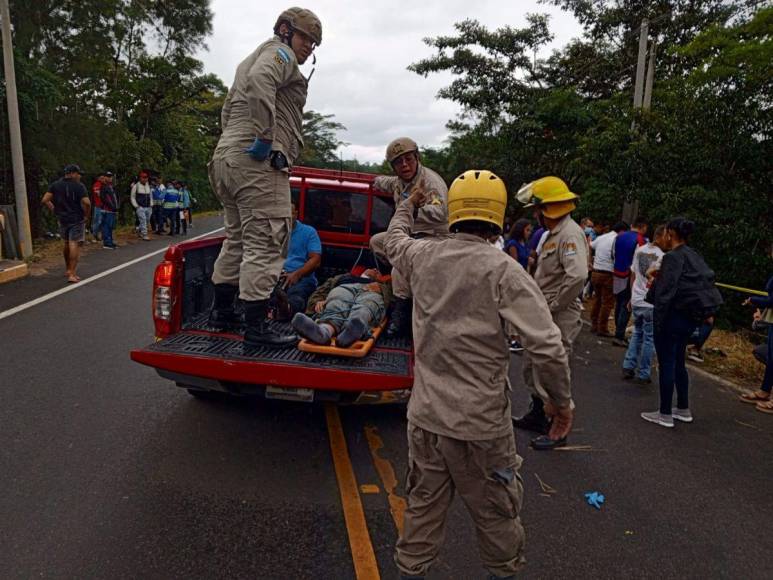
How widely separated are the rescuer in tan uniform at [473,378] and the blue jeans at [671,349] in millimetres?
3006

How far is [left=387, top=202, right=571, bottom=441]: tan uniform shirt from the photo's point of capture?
208 cm

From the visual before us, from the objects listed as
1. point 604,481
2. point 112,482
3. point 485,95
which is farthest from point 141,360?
point 485,95

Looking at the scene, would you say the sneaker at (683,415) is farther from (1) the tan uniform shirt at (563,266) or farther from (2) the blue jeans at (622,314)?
(2) the blue jeans at (622,314)

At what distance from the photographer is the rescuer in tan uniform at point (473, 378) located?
2.12 meters

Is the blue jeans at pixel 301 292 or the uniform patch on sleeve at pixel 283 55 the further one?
the blue jeans at pixel 301 292

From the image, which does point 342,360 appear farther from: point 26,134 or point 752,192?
point 26,134

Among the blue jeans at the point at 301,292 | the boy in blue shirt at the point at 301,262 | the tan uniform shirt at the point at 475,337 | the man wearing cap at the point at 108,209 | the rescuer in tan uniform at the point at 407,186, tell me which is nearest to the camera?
the tan uniform shirt at the point at 475,337

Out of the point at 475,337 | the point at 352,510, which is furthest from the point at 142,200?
the point at 475,337

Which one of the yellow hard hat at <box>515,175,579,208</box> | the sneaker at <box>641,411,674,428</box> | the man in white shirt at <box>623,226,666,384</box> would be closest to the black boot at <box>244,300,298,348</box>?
the yellow hard hat at <box>515,175,579,208</box>

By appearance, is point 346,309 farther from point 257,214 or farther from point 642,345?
point 642,345

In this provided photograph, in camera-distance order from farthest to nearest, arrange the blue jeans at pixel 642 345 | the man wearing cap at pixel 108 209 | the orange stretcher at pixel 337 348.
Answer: the man wearing cap at pixel 108 209 < the blue jeans at pixel 642 345 < the orange stretcher at pixel 337 348

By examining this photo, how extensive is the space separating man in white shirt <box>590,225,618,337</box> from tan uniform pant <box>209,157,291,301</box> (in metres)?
5.87

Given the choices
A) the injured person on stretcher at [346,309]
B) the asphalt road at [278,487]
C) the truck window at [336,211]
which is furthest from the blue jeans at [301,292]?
the asphalt road at [278,487]

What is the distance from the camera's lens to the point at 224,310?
4.21m
